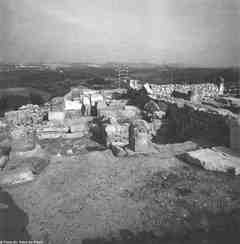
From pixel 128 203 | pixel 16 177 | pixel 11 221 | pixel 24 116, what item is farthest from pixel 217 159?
pixel 24 116

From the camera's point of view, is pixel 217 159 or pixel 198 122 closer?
pixel 217 159

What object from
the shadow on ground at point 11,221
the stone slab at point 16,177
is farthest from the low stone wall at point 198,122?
the shadow on ground at point 11,221

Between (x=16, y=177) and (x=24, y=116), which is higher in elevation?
(x=16, y=177)

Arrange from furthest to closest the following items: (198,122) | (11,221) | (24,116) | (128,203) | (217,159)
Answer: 1. (24,116)
2. (198,122)
3. (217,159)
4. (128,203)
5. (11,221)

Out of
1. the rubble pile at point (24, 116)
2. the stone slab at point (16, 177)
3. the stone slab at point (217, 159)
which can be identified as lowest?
the rubble pile at point (24, 116)

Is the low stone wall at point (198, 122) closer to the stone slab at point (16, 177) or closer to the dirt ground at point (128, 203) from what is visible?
the dirt ground at point (128, 203)

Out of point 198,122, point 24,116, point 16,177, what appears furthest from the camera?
point 24,116

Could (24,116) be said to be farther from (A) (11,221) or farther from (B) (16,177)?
(A) (11,221)
